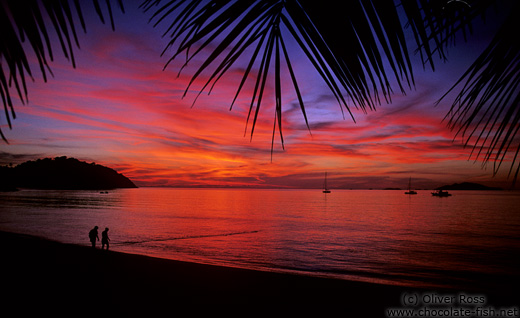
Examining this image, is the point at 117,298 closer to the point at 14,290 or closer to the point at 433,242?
the point at 14,290

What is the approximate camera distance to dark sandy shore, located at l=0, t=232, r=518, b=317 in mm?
6891

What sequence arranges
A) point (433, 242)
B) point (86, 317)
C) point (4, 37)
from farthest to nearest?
point (433, 242), point (86, 317), point (4, 37)

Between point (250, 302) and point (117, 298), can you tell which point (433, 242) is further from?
point (117, 298)

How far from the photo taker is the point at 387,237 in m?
30.8

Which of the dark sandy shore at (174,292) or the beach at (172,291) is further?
the beach at (172,291)

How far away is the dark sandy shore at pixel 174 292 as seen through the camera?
6891 millimetres

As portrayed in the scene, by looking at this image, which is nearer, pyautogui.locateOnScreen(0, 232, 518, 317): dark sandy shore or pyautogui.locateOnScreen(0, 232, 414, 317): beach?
pyautogui.locateOnScreen(0, 232, 518, 317): dark sandy shore

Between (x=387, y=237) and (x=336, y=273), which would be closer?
(x=336, y=273)

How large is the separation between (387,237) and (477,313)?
25.2 meters

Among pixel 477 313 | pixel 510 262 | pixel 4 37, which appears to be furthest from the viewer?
pixel 510 262

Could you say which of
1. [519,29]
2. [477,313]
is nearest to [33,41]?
[519,29]

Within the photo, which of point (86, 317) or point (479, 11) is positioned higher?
point (479, 11)

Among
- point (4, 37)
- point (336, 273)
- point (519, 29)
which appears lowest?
point (336, 273)

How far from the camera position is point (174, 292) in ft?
26.6
